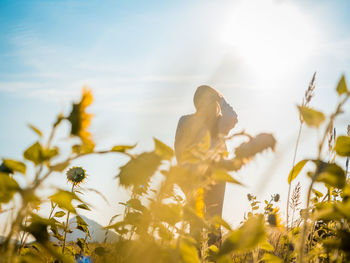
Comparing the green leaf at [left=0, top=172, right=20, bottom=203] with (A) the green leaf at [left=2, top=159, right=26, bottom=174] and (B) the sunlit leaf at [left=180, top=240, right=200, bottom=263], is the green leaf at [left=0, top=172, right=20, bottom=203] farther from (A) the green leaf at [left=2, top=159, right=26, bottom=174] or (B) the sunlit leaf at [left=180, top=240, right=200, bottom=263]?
(B) the sunlit leaf at [left=180, top=240, right=200, bottom=263]

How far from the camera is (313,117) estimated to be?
86cm

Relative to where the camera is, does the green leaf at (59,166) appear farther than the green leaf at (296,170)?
No

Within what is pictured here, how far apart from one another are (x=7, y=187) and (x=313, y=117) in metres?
0.90

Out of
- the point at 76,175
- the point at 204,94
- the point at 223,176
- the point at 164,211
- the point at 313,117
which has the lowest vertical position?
the point at 164,211

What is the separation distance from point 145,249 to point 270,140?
1.48 feet

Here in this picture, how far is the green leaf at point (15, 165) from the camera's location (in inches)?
30.9

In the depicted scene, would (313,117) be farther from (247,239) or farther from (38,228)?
(38,228)

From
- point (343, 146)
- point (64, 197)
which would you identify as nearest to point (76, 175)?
point (64, 197)

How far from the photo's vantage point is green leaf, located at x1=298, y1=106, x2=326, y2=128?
0.85 m

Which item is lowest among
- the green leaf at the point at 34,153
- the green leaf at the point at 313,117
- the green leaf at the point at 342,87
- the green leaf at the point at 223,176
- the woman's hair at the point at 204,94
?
the green leaf at the point at 34,153

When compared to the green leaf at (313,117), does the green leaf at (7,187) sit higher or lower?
lower

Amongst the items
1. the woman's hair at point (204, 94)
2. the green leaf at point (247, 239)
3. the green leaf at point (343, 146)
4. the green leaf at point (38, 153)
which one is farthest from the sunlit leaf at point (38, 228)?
the woman's hair at point (204, 94)

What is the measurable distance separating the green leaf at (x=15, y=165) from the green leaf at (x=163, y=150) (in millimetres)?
383

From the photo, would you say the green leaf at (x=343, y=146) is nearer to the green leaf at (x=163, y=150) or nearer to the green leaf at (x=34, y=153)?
the green leaf at (x=163, y=150)
